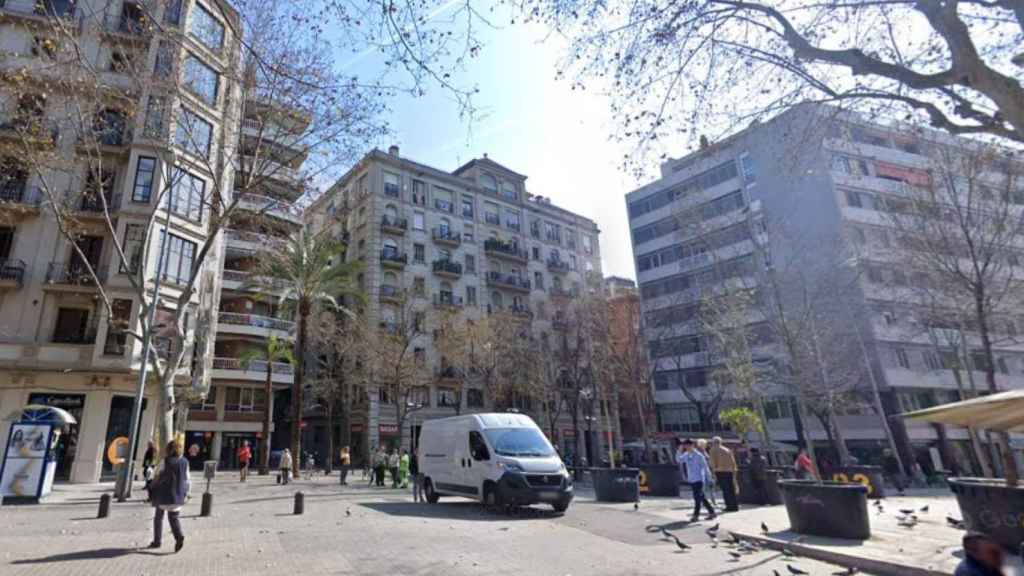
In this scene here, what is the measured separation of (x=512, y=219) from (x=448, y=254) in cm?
906

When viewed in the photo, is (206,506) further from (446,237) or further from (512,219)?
(512,219)

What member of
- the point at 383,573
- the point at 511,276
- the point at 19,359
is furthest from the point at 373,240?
the point at 383,573

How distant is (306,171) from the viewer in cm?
1680

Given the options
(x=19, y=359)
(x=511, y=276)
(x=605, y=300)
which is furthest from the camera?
(x=511, y=276)

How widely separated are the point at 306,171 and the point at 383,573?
13382mm

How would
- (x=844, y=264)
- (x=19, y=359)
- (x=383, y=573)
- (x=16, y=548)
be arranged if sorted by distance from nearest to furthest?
(x=383, y=573), (x=16, y=548), (x=19, y=359), (x=844, y=264)

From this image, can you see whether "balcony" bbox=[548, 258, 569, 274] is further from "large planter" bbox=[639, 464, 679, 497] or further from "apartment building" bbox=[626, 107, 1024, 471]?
"large planter" bbox=[639, 464, 679, 497]

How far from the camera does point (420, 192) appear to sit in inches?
1865

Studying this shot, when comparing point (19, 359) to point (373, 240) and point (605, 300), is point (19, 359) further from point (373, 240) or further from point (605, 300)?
point (605, 300)

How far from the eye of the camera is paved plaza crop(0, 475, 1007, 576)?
269 inches

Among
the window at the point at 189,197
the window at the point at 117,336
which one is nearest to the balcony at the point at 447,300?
the window at the point at 189,197

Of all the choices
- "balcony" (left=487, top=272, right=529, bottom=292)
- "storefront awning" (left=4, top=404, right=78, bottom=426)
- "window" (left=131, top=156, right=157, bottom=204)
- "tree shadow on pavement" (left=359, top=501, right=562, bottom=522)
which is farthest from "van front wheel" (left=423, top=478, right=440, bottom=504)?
"balcony" (left=487, top=272, right=529, bottom=292)

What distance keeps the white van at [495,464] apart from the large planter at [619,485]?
116 inches

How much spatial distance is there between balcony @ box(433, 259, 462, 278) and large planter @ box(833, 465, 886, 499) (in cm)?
3361
